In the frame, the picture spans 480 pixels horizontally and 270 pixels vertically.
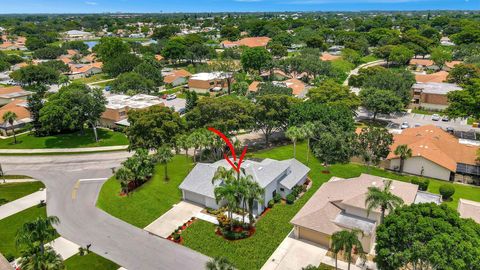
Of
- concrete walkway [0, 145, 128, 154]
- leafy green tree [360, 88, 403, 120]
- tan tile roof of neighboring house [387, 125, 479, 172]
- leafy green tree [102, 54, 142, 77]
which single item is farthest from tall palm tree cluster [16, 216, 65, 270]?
leafy green tree [102, 54, 142, 77]

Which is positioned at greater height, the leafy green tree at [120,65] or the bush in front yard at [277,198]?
the leafy green tree at [120,65]

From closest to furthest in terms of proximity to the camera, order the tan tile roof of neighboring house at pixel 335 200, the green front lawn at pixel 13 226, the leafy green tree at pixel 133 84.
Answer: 1. the tan tile roof of neighboring house at pixel 335 200
2. the green front lawn at pixel 13 226
3. the leafy green tree at pixel 133 84

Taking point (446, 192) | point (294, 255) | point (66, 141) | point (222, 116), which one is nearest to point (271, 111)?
point (222, 116)

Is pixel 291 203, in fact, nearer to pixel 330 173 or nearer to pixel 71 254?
pixel 330 173

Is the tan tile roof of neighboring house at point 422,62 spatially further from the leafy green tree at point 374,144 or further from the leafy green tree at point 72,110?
the leafy green tree at point 72,110

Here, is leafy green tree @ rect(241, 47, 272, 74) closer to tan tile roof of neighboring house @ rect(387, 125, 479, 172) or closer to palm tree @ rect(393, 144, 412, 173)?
tan tile roof of neighboring house @ rect(387, 125, 479, 172)

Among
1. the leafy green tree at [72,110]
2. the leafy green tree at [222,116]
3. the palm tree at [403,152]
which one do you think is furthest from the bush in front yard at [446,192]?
the leafy green tree at [72,110]
